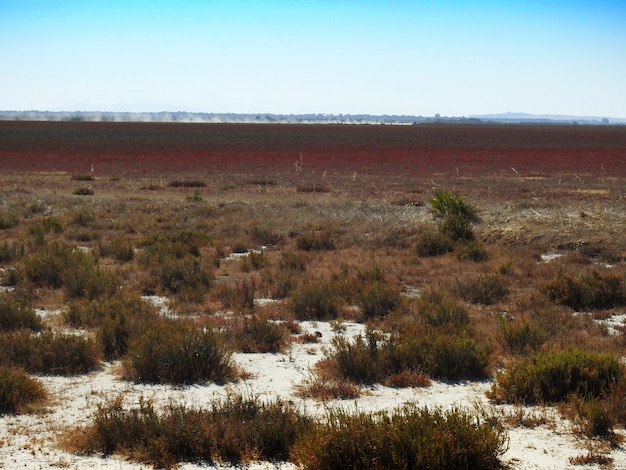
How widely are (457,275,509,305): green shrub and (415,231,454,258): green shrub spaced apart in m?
3.83

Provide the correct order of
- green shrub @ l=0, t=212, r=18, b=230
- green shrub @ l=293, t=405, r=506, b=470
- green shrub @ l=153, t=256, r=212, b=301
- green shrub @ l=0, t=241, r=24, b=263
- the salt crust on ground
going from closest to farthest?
green shrub @ l=293, t=405, r=506, b=470, the salt crust on ground, green shrub @ l=153, t=256, r=212, b=301, green shrub @ l=0, t=241, r=24, b=263, green shrub @ l=0, t=212, r=18, b=230

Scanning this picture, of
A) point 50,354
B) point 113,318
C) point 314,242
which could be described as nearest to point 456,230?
point 314,242

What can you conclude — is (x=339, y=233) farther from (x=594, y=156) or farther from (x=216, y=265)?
(x=594, y=156)

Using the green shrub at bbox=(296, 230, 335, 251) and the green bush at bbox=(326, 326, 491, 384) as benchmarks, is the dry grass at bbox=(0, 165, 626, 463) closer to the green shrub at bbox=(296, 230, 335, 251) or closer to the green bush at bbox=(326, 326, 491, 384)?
the green shrub at bbox=(296, 230, 335, 251)

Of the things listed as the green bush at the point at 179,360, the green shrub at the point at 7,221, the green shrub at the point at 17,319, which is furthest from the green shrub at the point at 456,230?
the green shrub at the point at 7,221

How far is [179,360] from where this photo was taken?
771 centimetres

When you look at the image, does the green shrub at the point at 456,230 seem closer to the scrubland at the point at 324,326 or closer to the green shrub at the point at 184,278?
the scrubland at the point at 324,326

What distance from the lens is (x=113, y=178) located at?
118 ft

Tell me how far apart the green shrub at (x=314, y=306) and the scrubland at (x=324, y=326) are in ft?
0.09

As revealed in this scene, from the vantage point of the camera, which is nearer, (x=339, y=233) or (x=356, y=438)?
(x=356, y=438)

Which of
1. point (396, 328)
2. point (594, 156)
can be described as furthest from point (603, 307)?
point (594, 156)

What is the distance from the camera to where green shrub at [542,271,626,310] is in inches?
443

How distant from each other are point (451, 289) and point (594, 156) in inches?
1980

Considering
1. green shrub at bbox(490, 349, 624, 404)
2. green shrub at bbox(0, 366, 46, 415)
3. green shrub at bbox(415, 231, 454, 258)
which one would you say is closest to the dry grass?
green shrub at bbox(415, 231, 454, 258)
